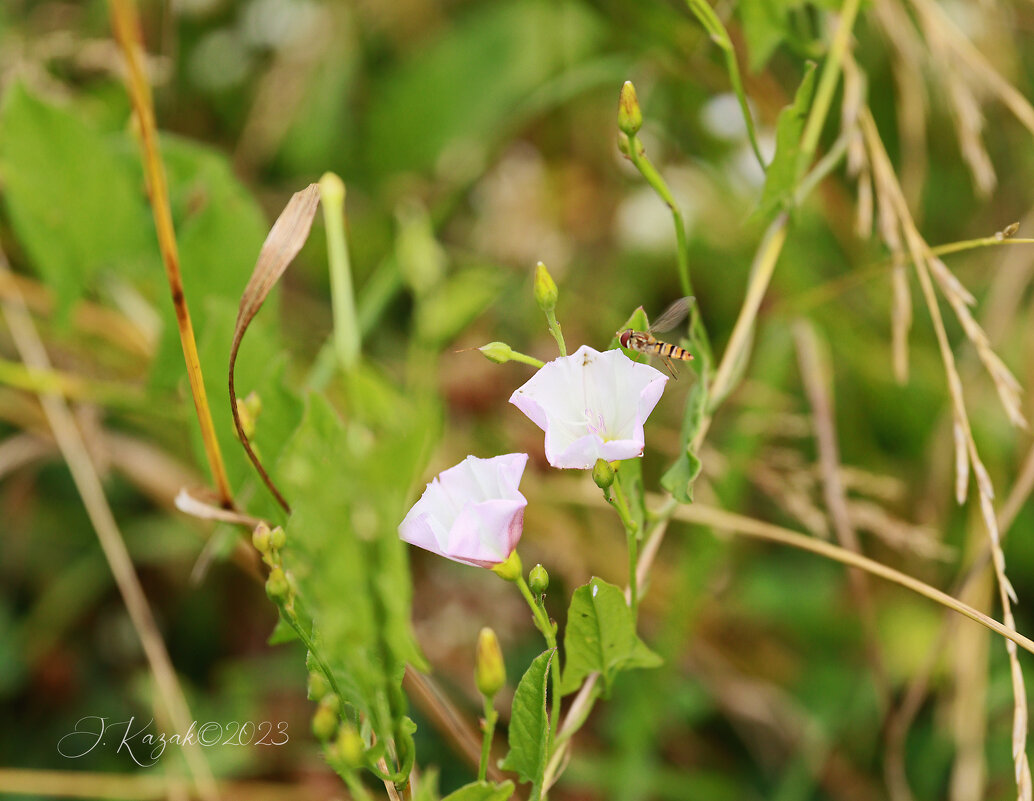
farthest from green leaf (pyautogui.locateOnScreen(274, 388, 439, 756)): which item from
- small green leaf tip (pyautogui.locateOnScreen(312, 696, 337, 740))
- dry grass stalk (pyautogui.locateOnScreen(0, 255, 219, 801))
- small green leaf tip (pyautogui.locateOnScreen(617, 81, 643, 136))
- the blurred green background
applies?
dry grass stalk (pyautogui.locateOnScreen(0, 255, 219, 801))

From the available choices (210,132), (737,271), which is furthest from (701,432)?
(210,132)

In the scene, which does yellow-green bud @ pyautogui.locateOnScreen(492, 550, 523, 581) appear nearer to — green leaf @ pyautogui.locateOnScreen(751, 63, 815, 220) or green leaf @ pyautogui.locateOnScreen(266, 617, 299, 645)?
green leaf @ pyautogui.locateOnScreen(266, 617, 299, 645)

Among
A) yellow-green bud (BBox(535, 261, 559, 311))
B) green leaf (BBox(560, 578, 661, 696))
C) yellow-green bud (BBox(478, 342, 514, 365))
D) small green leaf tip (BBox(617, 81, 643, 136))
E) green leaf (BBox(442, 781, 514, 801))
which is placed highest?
small green leaf tip (BBox(617, 81, 643, 136))

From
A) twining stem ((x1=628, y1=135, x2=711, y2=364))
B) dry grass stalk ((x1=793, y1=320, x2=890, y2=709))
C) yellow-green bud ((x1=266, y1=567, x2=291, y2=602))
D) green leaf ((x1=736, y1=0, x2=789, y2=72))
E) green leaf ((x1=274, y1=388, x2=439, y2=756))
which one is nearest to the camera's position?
green leaf ((x1=274, y1=388, x2=439, y2=756))

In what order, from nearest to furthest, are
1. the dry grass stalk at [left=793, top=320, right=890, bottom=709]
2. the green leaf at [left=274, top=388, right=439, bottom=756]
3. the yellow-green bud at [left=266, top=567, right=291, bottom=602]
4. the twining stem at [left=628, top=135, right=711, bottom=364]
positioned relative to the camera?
1. the green leaf at [left=274, top=388, right=439, bottom=756]
2. the yellow-green bud at [left=266, top=567, right=291, bottom=602]
3. the twining stem at [left=628, top=135, right=711, bottom=364]
4. the dry grass stalk at [left=793, top=320, right=890, bottom=709]

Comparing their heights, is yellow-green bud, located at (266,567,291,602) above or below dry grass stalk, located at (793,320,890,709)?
above

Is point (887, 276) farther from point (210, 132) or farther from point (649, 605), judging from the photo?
point (210, 132)

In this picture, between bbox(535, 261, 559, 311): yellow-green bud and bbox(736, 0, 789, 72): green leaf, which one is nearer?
bbox(535, 261, 559, 311): yellow-green bud
